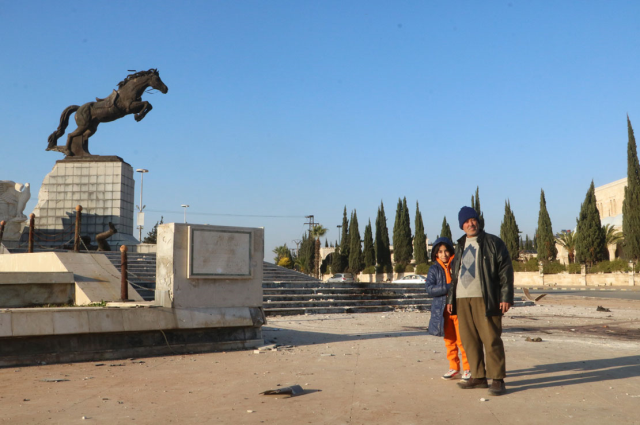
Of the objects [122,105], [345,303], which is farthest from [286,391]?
[122,105]

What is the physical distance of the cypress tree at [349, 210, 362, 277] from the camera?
68.8 metres

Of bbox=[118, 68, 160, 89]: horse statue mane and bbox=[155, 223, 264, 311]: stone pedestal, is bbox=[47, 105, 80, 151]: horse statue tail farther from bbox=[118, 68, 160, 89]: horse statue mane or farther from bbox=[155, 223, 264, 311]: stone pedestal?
bbox=[155, 223, 264, 311]: stone pedestal

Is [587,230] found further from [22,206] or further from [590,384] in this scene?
[590,384]

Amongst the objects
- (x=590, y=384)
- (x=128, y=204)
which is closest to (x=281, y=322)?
(x=590, y=384)

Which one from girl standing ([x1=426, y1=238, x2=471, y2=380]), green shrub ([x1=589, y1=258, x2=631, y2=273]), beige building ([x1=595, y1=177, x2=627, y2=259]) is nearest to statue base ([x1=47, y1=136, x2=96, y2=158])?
girl standing ([x1=426, y1=238, x2=471, y2=380])

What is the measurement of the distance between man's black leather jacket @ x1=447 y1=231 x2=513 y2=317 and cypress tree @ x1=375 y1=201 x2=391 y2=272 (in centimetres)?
6159

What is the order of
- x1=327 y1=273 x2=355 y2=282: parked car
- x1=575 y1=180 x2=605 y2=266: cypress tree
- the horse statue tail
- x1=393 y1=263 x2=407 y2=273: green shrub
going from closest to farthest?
the horse statue tail → x1=575 y1=180 x2=605 y2=266: cypress tree → x1=327 y1=273 x2=355 y2=282: parked car → x1=393 y1=263 x2=407 y2=273: green shrub

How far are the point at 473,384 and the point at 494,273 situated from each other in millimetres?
1074

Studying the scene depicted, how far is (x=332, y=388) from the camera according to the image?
5.14 m

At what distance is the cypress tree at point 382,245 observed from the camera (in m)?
67.1

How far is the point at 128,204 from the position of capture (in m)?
25.9

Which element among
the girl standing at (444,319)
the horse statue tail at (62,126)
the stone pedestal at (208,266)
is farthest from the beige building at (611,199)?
the girl standing at (444,319)

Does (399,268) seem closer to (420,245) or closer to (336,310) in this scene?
(420,245)

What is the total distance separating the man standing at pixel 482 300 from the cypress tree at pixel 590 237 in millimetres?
49383
